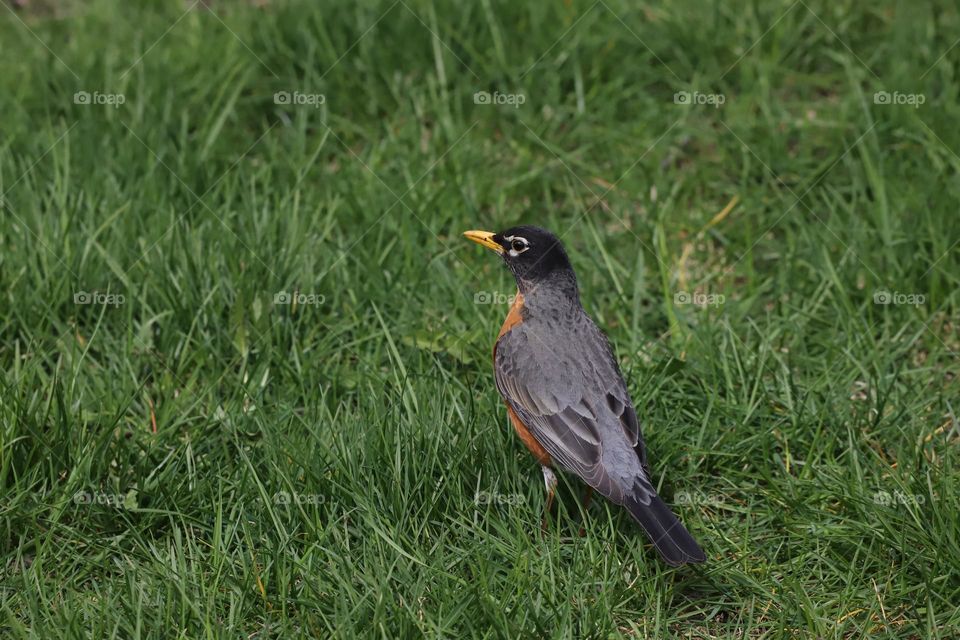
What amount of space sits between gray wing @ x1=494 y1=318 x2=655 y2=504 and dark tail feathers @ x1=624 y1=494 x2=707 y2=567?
0.16 feet

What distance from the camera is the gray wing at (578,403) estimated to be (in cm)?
457

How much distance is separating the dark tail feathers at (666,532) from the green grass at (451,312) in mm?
194

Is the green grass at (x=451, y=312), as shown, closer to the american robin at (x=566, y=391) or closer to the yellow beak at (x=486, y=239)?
the american robin at (x=566, y=391)

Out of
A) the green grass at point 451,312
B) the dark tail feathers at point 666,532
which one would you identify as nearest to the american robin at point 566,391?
the dark tail feathers at point 666,532

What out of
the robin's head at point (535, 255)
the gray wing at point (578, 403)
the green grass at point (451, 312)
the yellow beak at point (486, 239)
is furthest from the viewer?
the yellow beak at point (486, 239)

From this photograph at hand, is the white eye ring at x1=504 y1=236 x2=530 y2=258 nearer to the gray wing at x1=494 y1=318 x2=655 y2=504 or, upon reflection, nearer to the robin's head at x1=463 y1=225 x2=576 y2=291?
the robin's head at x1=463 y1=225 x2=576 y2=291

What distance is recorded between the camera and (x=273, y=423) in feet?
16.7

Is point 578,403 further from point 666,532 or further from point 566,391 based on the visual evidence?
point 666,532

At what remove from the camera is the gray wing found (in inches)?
180

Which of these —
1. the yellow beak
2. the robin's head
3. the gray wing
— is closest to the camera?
the gray wing

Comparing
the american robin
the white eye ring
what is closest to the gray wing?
the american robin

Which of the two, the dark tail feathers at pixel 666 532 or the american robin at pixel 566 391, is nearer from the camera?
the dark tail feathers at pixel 666 532

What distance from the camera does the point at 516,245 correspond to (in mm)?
5414

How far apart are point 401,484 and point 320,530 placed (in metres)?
0.39
